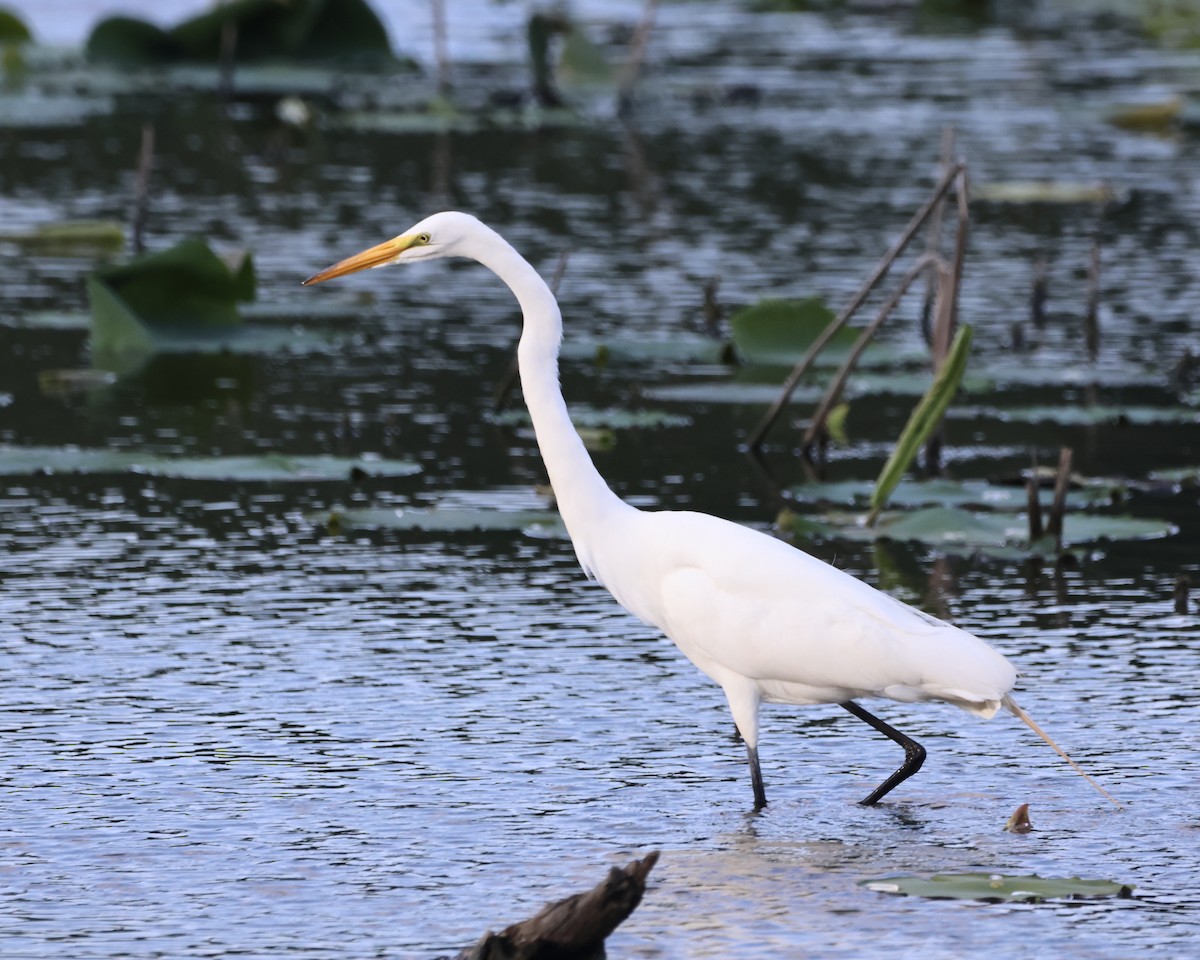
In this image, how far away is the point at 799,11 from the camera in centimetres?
3156

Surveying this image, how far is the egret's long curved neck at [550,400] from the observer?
606 cm

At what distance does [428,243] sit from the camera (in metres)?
6.06

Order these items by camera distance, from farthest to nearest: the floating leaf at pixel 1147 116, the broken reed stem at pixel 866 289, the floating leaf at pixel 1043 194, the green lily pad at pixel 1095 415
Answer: the floating leaf at pixel 1147 116 < the floating leaf at pixel 1043 194 < the green lily pad at pixel 1095 415 < the broken reed stem at pixel 866 289

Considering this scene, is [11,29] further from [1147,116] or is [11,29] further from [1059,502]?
[1059,502]

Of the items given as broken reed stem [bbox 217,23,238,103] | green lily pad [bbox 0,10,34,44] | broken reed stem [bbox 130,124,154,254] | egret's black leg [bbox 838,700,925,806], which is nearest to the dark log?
egret's black leg [bbox 838,700,925,806]

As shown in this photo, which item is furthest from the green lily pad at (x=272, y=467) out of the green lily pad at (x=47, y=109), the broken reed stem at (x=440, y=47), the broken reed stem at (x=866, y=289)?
the broken reed stem at (x=440, y=47)

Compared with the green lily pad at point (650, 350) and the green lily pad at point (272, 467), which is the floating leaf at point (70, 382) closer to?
the green lily pad at point (272, 467)

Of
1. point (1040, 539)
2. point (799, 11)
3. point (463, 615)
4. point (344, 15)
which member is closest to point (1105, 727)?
point (1040, 539)

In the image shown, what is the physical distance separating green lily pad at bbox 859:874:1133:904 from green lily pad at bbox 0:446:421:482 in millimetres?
3967

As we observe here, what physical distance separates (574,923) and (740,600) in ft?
5.00

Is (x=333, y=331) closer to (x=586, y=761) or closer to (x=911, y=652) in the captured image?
(x=586, y=761)

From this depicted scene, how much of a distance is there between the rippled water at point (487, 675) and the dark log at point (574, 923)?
1.48ft

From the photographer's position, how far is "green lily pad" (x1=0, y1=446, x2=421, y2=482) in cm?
880

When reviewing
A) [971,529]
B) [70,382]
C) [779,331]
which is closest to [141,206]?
[70,382]
